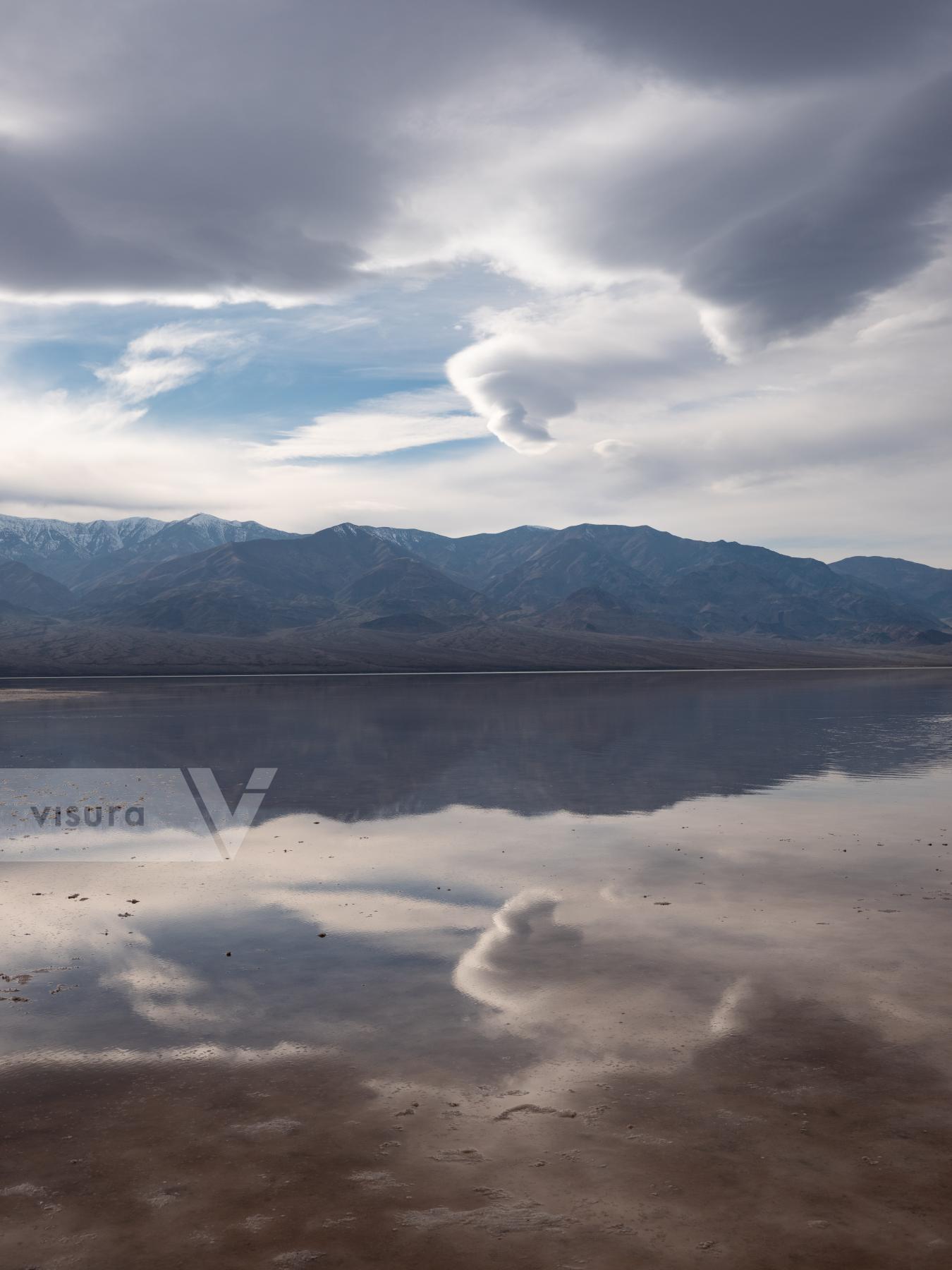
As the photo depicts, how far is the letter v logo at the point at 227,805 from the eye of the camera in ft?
70.6

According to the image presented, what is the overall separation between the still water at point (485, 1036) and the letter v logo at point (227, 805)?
0.45 metres

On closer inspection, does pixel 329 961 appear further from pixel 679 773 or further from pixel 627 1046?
pixel 679 773

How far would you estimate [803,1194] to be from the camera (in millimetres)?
7531

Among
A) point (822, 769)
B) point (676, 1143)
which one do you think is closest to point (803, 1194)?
point (676, 1143)

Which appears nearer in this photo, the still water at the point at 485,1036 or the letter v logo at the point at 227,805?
the still water at the point at 485,1036

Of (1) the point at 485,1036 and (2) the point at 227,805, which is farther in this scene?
(2) the point at 227,805

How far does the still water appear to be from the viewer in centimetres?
724

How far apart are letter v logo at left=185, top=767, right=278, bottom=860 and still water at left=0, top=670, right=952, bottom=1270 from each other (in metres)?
0.45

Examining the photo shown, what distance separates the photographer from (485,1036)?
1073cm

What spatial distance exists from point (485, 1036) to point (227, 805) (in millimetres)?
16511

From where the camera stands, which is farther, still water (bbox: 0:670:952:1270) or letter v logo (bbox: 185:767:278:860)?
letter v logo (bbox: 185:767:278:860)

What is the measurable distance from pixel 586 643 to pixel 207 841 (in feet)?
553

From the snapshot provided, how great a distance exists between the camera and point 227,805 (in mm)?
25562

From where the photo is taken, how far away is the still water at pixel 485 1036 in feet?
23.8
